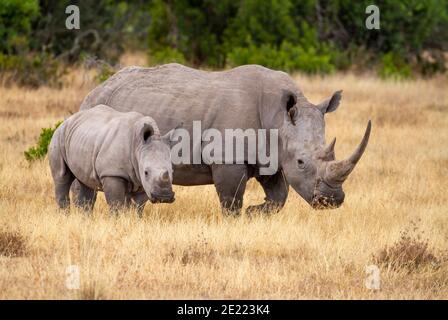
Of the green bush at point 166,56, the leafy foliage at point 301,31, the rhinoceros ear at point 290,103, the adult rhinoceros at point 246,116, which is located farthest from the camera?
the leafy foliage at point 301,31

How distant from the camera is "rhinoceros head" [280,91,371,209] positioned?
8914 mm

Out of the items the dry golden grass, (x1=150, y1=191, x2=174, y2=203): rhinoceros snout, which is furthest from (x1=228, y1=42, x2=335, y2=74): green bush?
(x1=150, y1=191, x2=174, y2=203): rhinoceros snout

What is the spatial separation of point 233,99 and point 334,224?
5.14ft

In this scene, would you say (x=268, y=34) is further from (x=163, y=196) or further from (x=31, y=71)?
(x=163, y=196)

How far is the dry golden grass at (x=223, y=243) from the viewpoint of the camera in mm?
7125

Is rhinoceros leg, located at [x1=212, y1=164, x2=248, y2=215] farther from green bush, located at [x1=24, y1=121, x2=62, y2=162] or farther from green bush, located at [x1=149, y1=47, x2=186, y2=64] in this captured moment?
green bush, located at [x1=149, y1=47, x2=186, y2=64]

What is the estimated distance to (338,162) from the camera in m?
8.81

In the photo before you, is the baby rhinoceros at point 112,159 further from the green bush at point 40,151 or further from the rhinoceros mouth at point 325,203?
the green bush at point 40,151

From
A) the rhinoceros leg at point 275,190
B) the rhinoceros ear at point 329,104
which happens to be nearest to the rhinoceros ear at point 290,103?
the rhinoceros ear at point 329,104

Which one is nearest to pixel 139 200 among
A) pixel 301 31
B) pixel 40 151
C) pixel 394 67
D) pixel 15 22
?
pixel 40 151

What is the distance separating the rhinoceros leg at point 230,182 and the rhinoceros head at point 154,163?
2.63 feet

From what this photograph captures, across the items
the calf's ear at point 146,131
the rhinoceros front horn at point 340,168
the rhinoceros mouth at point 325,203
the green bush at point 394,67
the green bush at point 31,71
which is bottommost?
the green bush at point 394,67

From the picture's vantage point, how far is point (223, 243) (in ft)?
27.3

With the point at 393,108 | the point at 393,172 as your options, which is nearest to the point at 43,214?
the point at 393,172
